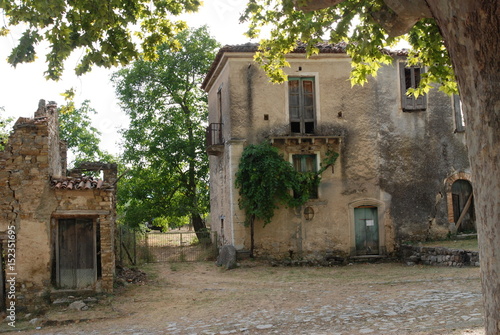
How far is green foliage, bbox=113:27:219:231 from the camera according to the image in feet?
81.7

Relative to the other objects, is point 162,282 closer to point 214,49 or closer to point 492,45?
Result: point 492,45

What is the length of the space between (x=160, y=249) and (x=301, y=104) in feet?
25.5

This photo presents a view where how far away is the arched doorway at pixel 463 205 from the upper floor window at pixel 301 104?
5890 mm

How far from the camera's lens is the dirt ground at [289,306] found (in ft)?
25.2

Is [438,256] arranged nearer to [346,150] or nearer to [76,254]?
[346,150]

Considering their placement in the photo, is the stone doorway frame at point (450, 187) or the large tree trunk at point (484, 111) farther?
the stone doorway frame at point (450, 187)

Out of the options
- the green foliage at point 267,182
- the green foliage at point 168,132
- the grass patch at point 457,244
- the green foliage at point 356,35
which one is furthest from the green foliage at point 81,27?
the green foliage at point 168,132

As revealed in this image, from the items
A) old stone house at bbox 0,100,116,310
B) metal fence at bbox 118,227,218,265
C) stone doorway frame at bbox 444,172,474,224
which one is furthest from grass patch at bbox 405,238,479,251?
old stone house at bbox 0,100,116,310

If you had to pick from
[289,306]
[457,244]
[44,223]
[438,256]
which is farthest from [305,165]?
[44,223]

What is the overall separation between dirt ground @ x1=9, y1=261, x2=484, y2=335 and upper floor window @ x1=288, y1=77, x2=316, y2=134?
5.57m

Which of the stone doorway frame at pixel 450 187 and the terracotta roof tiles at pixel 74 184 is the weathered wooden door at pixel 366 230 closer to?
the stone doorway frame at pixel 450 187

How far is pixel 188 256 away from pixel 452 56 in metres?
15.5

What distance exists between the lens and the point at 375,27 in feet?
26.6

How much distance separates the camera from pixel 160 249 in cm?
1916
